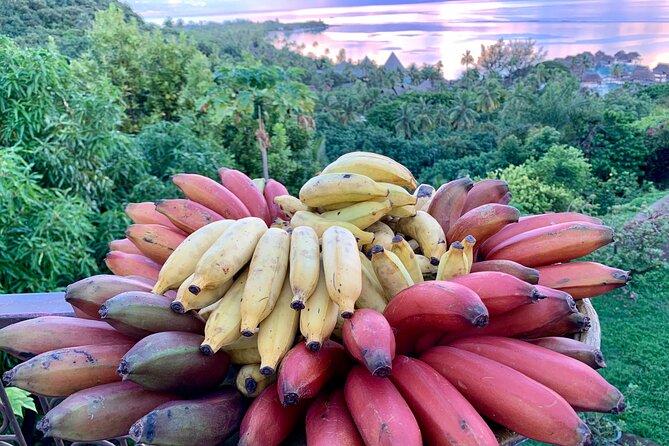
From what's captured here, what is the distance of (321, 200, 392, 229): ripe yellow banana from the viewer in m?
1.27

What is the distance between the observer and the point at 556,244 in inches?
50.2

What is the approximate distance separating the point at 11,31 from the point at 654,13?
85.6 feet

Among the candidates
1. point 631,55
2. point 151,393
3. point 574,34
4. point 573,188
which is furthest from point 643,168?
point 151,393

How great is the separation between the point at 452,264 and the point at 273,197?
2.40 feet

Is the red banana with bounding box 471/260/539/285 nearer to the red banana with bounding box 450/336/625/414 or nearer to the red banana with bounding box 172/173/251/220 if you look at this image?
the red banana with bounding box 450/336/625/414

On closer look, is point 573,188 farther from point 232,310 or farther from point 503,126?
point 503,126

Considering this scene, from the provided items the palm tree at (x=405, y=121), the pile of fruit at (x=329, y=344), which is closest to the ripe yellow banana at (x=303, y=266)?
the pile of fruit at (x=329, y=344)

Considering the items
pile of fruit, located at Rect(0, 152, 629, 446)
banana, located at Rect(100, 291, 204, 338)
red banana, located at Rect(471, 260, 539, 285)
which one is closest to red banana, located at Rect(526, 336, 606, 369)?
pile of fruit, located at Rect(0, 152, 629, 446)

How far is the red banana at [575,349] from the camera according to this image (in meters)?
1.06

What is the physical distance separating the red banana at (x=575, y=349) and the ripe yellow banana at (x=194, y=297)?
27.7 inches

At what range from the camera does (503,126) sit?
95.6 ft

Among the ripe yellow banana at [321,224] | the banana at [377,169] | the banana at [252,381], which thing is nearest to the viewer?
the banana at [252,381]

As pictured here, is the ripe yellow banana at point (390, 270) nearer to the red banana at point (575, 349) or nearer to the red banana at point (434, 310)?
the red banana at point (434, 310)

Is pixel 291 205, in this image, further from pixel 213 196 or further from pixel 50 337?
pixel 50 337
